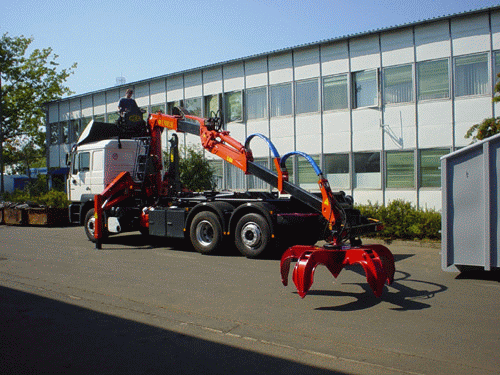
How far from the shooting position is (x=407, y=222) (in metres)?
13.7

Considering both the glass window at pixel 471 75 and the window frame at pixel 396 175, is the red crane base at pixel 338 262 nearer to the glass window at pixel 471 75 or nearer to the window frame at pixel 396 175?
the window frame at pixel 396 175

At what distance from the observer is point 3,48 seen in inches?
1521

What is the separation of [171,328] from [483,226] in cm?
542

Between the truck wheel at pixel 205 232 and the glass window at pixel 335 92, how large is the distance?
956cm

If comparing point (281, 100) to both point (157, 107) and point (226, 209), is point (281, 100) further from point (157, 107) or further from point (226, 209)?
point (226, 209)

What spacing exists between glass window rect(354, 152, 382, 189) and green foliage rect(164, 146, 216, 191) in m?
6.22

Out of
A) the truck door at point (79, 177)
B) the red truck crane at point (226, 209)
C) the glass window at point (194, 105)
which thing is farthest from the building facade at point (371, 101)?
the truck door at point (79, 177)

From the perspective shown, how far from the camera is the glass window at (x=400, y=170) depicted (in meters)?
18.0

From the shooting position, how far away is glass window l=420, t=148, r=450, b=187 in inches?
685

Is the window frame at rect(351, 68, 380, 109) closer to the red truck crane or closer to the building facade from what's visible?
the building facade

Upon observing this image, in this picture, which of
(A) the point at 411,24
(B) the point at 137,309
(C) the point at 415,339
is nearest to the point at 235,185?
(A) the point at 411,24

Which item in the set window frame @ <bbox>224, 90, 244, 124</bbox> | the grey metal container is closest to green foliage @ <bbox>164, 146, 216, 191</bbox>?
window frame @ <bbox>224, 90, 244, 124</bbox>

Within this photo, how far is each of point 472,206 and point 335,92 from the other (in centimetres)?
1206

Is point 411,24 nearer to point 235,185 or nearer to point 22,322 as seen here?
point 235,185
